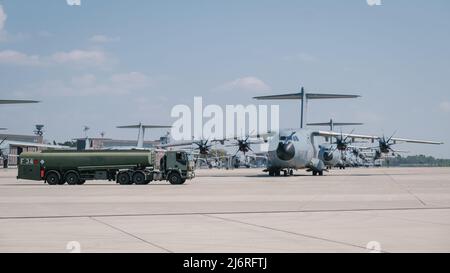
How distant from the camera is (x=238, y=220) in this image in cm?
1530

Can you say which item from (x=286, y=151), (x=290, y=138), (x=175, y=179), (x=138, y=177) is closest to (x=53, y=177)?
(x=138, y=177)

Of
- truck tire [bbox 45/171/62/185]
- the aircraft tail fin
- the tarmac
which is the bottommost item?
the tarmac

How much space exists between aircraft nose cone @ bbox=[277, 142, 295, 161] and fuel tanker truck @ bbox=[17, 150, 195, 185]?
42.9 ft

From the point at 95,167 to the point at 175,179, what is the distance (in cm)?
564

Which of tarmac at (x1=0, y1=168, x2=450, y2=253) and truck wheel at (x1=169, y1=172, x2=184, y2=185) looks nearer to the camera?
tarmac at (x1=0, y1=168, x2=450, y2=253)

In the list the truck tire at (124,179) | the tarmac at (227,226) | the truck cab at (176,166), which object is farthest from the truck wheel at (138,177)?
the tarmac at (227,226)

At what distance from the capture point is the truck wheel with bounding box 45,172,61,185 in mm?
39181

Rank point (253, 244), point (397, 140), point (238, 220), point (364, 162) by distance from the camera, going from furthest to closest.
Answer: point (364, 162), point (397, 140), point (238, 220), point (253, 244)

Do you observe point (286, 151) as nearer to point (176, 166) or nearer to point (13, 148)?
point (176, 166)

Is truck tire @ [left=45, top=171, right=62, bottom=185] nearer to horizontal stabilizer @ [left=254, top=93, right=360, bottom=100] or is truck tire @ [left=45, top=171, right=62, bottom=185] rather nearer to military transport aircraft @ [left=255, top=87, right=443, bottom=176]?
military transport aircraft @ [left=255, top=87, right=443, bottom=176]

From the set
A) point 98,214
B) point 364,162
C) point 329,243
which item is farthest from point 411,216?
point 364,162

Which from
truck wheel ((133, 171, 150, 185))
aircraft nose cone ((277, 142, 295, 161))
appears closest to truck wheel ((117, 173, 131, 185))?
truck wheel ((133, 171, 150, 185))
